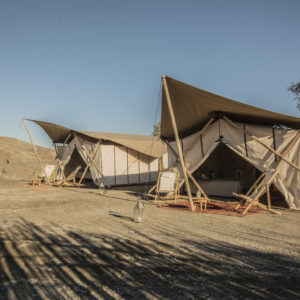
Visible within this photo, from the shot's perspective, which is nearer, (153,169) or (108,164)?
(108,164)

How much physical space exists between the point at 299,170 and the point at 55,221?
4475 millimetres

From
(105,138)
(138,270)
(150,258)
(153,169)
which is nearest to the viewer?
(138,270)

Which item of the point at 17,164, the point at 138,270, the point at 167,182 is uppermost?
the point at 17,164

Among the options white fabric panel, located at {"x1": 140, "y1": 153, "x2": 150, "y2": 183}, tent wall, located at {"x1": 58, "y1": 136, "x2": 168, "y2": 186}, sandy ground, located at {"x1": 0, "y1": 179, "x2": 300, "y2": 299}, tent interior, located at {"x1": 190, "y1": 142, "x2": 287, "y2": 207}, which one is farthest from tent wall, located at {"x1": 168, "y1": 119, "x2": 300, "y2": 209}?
white fabric panel, located at {"x1": 140, "y1": 153, "x2": 150, "y2": 183}

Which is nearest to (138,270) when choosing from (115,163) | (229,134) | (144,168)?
(229,134)

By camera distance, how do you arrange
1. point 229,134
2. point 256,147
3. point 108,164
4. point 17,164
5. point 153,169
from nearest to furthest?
point 256,147
point 229,134
point 108,164
point 153,169
point 17,164

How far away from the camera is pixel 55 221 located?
14.9 feet

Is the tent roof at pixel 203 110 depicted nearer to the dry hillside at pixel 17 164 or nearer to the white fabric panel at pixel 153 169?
the white fabric panel at pixel 153 169

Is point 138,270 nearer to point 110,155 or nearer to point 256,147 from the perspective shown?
point 256,147

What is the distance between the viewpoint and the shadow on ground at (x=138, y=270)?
200 centimetres

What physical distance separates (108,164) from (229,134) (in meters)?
5.79

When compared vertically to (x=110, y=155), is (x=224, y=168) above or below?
below

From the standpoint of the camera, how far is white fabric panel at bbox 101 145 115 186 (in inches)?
440

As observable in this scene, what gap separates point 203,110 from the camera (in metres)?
6.68
